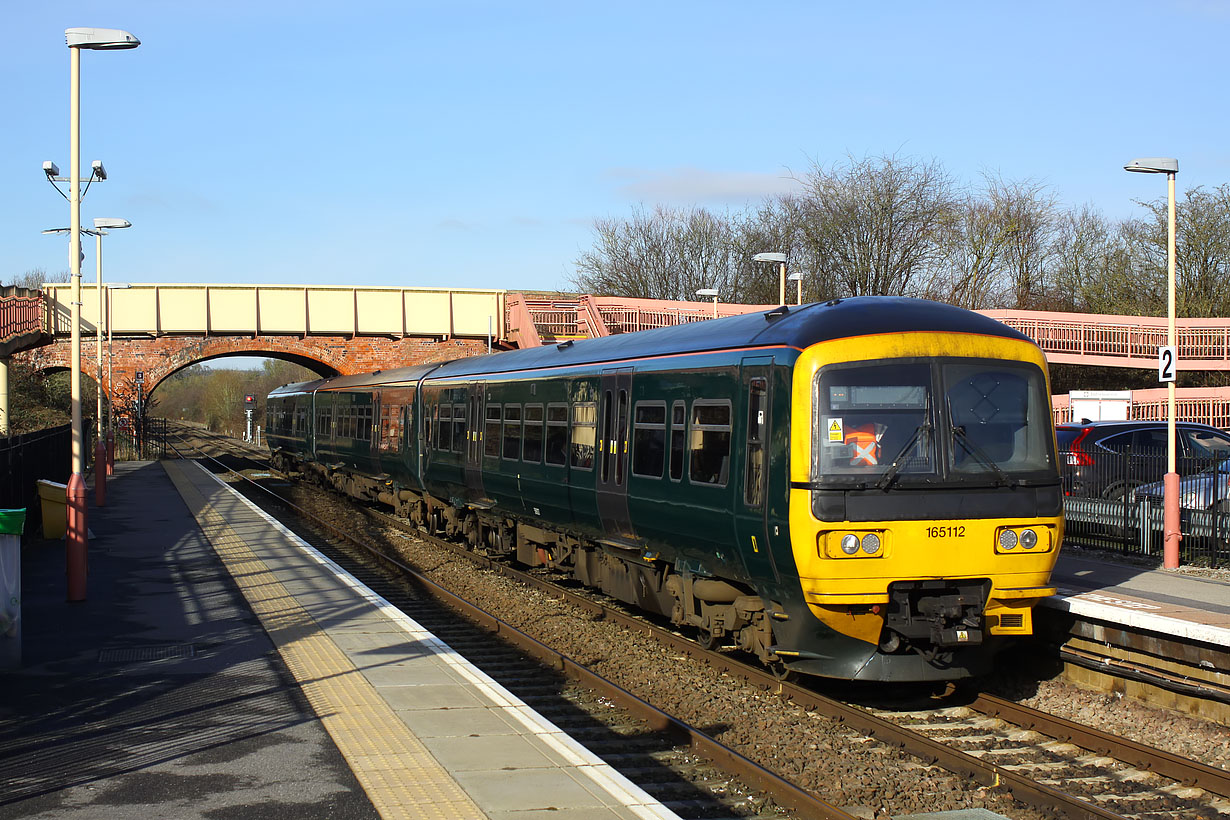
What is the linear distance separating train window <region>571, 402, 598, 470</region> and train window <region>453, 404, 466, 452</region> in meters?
5.17

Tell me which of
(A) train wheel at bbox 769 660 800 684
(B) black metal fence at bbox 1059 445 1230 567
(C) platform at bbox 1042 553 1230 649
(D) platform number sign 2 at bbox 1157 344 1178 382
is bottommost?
(A) train wheel at bbox 769 660 800 684

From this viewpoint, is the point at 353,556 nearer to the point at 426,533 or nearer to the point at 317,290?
the point at 426,533

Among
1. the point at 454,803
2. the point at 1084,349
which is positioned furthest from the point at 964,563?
the point at 1084,349

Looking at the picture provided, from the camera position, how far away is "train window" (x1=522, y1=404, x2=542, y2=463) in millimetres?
15336

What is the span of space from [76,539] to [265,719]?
6.17 meters

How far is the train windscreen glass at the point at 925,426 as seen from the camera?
28.9 feet

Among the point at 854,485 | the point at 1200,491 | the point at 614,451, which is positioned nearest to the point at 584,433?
the point at 614,451

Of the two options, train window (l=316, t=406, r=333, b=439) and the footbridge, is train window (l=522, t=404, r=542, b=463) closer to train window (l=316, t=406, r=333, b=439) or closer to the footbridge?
train window (l=316, t=406, r=333, b=439)

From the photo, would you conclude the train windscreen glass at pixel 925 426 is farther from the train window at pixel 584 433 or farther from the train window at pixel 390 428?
the train window at pixel 390 428

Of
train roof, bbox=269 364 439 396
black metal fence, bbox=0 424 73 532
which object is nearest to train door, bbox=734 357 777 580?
black metal fence, bbox=0 424 73 532

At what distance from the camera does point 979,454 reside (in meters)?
9.03

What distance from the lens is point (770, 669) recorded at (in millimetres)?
10508

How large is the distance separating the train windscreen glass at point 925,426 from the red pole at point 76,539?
8724 mm

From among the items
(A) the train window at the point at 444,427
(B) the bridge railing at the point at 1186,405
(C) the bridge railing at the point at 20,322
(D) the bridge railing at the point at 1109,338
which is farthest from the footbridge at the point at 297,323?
(A) the train window at the point at 444,427
